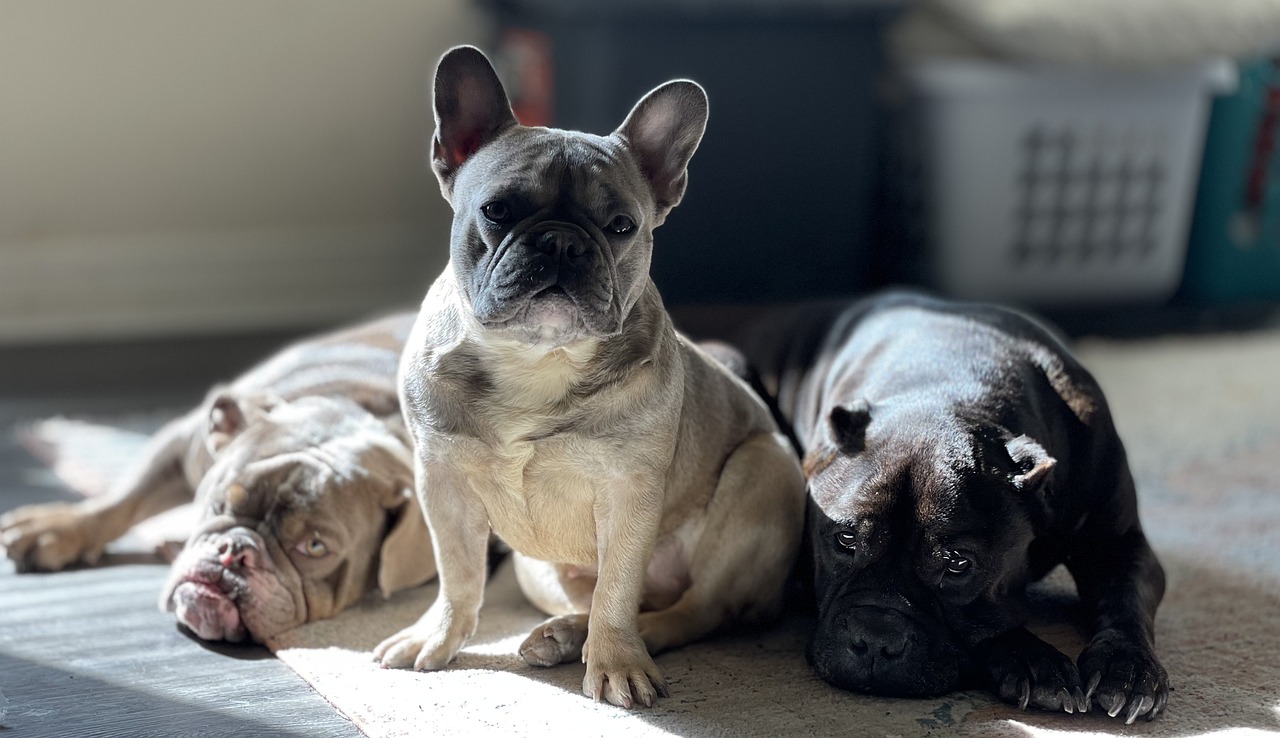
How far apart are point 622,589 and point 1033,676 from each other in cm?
65

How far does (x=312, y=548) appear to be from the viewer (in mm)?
2371

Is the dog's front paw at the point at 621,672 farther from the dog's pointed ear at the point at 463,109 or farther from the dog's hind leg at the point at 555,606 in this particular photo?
the dog's pointed ear at the point at 463,109

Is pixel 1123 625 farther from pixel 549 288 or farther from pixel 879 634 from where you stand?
pixel 549 288

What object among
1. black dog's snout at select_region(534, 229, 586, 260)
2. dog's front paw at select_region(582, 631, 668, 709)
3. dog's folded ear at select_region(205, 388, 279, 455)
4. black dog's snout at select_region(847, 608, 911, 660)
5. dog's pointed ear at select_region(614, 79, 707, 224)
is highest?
dog's pointed ear at select_region(614, 79, 707, 224)

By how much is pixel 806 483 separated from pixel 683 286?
231 centimetres

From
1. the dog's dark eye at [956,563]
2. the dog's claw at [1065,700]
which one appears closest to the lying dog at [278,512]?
the dog's dark eye at [956,563]

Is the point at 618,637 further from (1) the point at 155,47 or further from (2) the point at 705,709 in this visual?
(1) the point at 155,47

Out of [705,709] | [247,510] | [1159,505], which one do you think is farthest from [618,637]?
[1159,505]

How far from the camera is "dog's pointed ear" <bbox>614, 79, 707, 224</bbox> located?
2.07m

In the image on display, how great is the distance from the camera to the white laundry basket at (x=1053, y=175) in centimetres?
462

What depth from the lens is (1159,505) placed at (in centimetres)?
308

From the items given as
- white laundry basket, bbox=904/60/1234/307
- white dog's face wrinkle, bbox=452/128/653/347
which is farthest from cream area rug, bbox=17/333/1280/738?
white laundry basket, bbox=904/60/1234/307

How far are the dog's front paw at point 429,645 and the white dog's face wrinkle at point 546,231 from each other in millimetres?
545

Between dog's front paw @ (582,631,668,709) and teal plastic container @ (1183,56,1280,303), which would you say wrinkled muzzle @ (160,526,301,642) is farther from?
teal plastic container @ (1183,56,1280,303)
